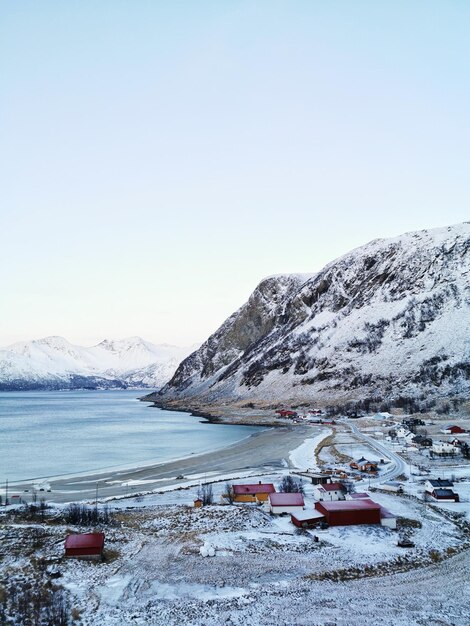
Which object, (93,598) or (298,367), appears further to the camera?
(298,367)

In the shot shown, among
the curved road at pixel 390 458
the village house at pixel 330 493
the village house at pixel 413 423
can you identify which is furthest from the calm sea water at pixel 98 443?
the village house at pixel 330 493

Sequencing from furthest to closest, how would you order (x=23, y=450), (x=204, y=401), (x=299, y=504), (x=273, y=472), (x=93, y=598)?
(x=204, y=401), (x=23, y=450), (x=273, y=472), (x=299, y=504), (x=93, y=598)

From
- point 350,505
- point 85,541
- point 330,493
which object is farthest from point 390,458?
point 85,541

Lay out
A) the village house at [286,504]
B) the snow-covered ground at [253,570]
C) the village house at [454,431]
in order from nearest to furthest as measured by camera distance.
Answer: the snow-covered ground at [253,570]
the village house at [286,504]
the village house at [454,431]

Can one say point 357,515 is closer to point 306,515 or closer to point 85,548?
point 306,515

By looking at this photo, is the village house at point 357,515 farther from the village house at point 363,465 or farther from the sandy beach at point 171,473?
the sandy beach at point 171,473

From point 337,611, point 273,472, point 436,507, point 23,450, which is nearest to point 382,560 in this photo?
point 337,611

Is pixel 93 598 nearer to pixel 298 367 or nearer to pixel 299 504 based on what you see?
pixel 299 504
